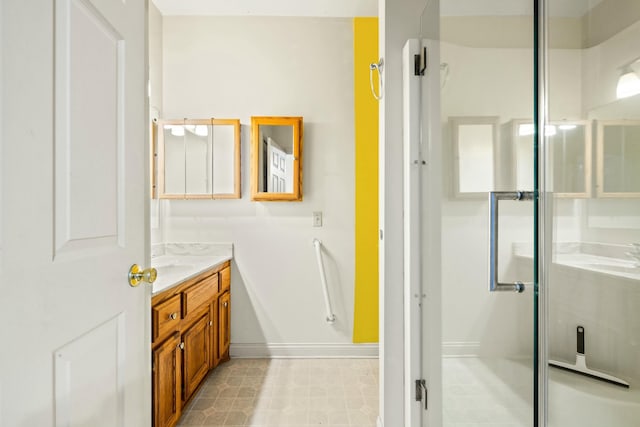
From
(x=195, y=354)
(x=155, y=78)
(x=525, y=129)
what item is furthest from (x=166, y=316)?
(x=155, y=78)

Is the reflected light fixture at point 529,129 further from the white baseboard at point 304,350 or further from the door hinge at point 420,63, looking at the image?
the white baseboard at point 304,350

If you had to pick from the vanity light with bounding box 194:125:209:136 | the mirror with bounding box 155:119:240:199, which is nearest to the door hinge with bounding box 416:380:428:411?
the mirror with bounding box 155:119:240:199

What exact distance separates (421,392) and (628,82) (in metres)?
1.29

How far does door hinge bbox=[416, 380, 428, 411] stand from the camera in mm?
1355

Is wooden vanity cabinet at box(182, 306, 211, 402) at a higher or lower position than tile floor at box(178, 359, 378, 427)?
higher

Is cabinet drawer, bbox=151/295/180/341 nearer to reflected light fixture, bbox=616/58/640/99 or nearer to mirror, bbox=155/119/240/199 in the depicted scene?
mirror, bbox=155/119/240/199

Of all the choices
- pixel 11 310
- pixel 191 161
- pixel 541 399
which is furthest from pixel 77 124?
pixel 191 161

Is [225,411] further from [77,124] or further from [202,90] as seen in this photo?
[202,90]

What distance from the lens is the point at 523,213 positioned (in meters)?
0.86

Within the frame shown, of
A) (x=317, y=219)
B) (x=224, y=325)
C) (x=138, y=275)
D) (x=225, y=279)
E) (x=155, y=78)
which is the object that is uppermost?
(x=155, y=78)

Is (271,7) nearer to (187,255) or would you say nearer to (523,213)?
(187,255)

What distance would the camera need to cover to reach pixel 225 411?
1800mm

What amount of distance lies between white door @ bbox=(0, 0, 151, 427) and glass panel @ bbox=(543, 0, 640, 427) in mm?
1060

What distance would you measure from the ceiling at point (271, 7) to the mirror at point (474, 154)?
167 cm
